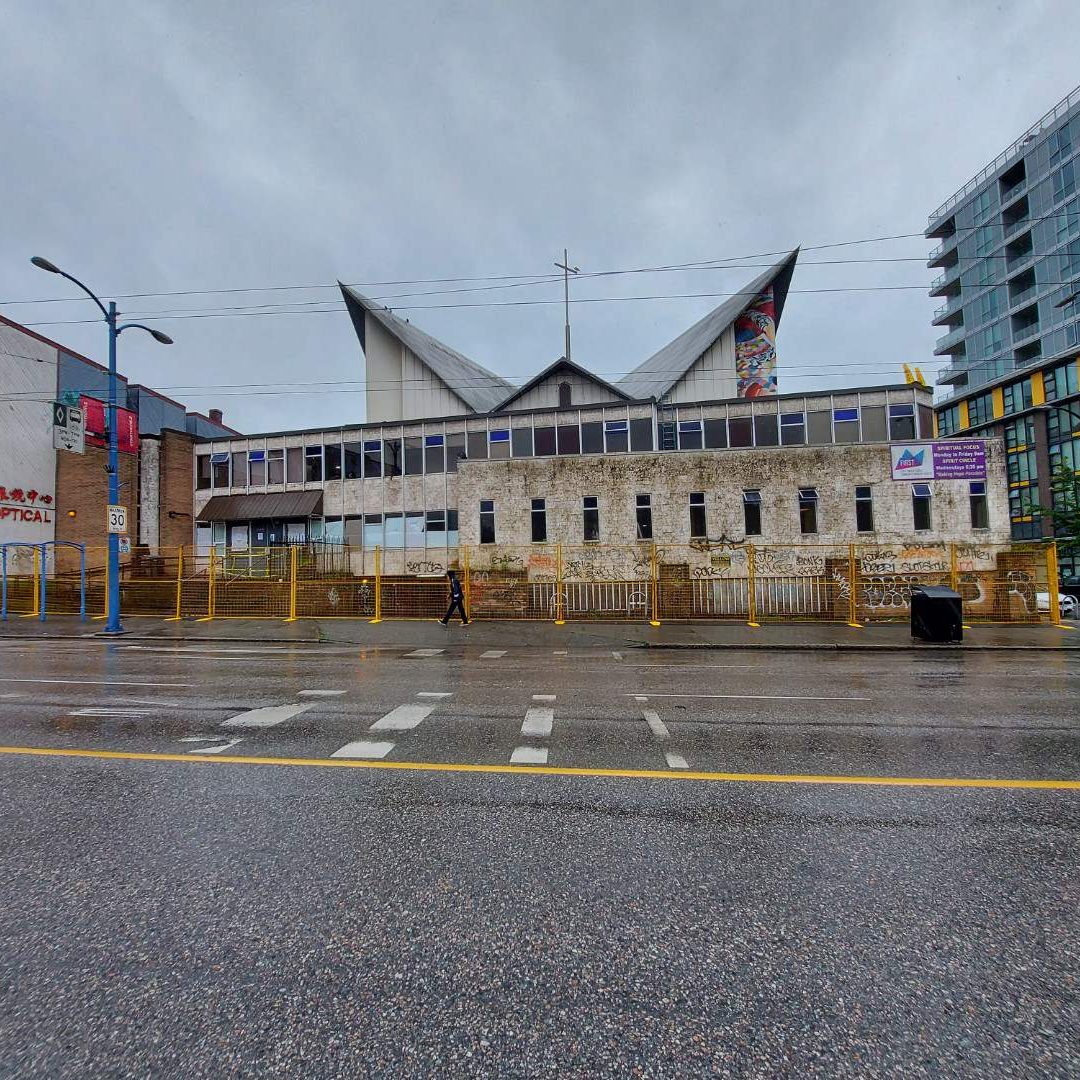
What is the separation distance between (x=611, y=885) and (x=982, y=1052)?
4.83 feet

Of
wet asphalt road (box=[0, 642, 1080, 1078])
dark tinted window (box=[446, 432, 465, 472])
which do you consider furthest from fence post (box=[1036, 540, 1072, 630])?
dark tinted window (box=[446, 432, 465, 472])

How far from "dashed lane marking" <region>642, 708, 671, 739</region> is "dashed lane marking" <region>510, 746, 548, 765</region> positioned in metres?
1.24

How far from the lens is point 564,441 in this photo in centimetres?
3172

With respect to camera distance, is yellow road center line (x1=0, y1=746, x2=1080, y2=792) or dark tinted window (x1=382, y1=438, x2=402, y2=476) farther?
dark tinted window (x1=382, y1=438, x2=402, y2=476)

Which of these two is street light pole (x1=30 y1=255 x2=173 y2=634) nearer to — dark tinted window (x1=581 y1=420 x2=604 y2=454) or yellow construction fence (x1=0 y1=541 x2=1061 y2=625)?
yellow construction fence (x1=0 y1=541 x2=1061 y2=625)

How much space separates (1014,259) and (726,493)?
56089 millimetres

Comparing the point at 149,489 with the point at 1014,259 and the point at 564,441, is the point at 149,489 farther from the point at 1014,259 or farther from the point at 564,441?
the point at 1014,259

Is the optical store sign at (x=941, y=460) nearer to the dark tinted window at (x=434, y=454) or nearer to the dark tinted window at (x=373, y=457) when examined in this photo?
the dark tinted window at (x=434, y=454)

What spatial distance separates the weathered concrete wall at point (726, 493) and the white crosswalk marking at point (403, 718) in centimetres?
1855

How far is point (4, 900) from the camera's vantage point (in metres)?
2.81

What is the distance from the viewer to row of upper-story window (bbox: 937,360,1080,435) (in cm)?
5056

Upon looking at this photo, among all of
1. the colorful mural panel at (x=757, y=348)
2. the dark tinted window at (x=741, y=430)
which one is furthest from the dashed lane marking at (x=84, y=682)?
the colorful mural panel at (x=757, y=348)

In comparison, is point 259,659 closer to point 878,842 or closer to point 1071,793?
point 878,842

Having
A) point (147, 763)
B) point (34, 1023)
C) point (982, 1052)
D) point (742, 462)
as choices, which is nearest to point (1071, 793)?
point (982, 1052)
